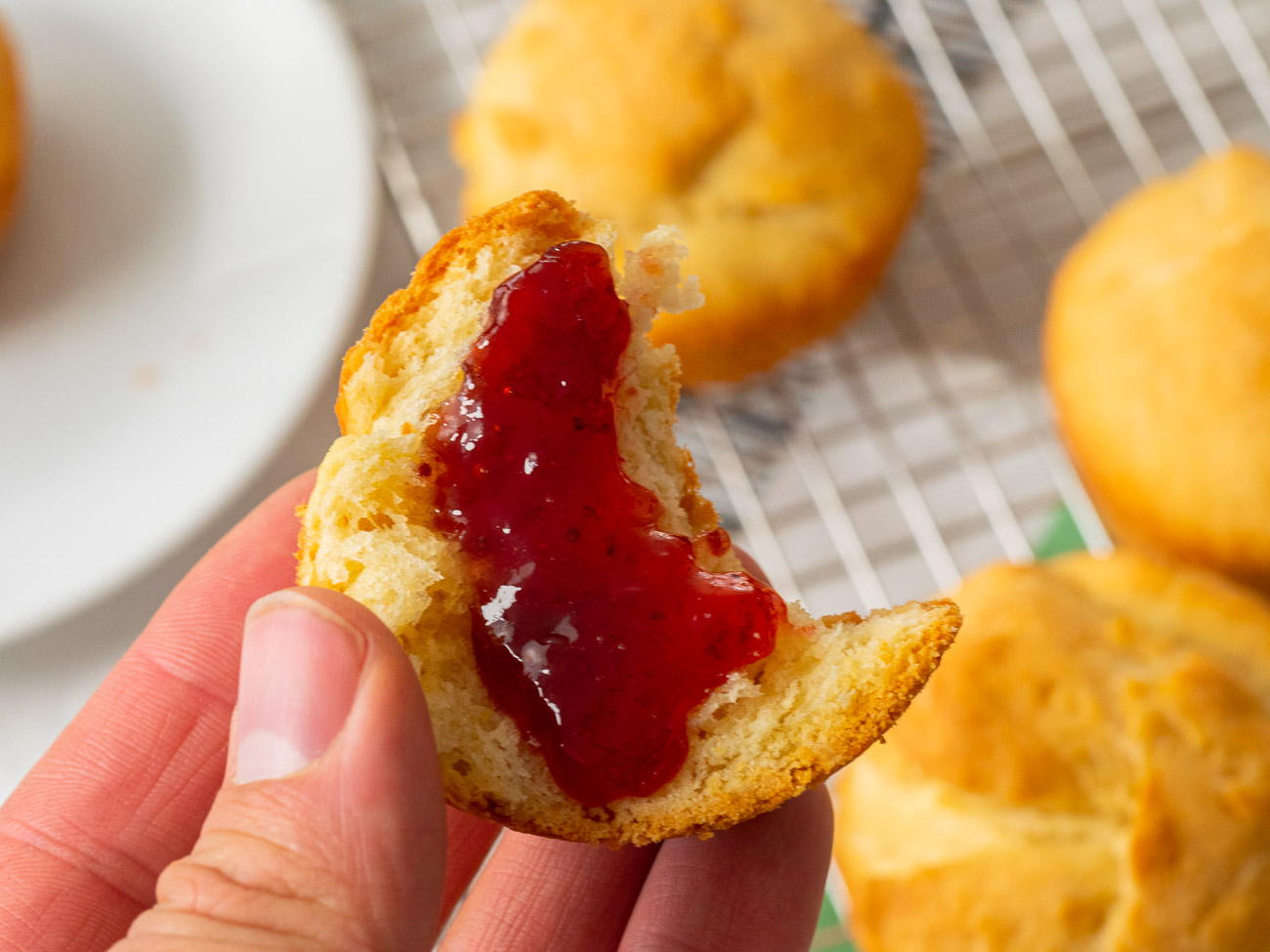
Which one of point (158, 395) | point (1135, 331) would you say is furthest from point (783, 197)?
point (158, 395)

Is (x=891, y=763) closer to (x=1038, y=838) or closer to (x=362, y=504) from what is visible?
(x=1038, y=838)

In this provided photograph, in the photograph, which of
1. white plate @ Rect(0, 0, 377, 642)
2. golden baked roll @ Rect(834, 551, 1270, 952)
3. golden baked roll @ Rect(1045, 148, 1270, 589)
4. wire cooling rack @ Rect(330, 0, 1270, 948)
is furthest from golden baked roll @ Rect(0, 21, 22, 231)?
golden baked roll @ Rect(1045, 148, 1270, 589)

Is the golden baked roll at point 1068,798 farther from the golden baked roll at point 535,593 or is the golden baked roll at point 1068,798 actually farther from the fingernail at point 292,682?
the fingernail at point 292,682

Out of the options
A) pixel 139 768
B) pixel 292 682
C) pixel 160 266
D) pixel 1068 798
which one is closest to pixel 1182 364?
pixel 1068 798

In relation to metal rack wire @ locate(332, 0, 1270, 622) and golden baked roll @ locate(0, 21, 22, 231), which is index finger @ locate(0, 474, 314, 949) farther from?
golden baked roll @ locate(0, 21, 22, 231)

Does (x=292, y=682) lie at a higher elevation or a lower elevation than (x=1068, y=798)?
higher

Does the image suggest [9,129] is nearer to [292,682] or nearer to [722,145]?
[722,145]
